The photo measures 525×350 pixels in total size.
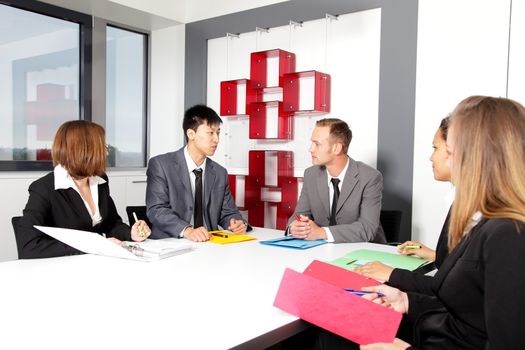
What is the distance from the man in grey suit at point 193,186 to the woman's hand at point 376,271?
1.11 metres

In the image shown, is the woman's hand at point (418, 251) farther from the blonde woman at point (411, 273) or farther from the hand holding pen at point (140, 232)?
the hand holding pen at point (140, 232)

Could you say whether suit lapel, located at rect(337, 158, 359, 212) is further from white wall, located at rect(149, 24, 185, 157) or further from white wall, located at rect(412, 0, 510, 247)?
white wall, located at rect(149, 24, 185, 157)

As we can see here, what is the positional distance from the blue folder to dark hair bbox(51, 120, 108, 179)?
958 millimetres

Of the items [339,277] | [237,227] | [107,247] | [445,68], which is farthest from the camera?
[445,68]

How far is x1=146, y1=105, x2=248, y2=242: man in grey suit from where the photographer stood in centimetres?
300

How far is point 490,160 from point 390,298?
57 cm

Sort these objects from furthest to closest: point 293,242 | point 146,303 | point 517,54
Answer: point 517,54 → point 293,242 → point 146,303

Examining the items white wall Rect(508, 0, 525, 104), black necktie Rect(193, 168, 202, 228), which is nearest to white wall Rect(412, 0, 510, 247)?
white wall Rect(508, 0, 525, 104)

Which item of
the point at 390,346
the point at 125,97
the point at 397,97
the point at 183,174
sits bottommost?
the point at 390,346

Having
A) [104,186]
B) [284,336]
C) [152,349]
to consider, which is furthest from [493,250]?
[104,186]

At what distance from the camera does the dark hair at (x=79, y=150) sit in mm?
2410

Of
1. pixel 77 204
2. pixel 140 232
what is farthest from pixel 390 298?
pixel 77 204

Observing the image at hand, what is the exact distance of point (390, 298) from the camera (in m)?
1.59

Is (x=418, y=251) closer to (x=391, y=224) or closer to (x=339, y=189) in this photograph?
(x=339, y=189)
